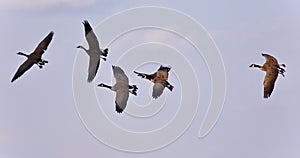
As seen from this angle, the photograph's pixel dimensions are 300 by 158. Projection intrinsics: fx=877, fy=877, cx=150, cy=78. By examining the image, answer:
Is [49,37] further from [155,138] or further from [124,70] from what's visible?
[155,138]

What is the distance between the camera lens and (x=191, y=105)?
35.2 metres

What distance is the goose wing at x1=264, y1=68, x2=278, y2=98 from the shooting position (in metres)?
29.3

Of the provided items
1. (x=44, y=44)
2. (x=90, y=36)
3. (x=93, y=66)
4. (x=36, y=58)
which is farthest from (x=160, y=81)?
(x=36, y=58)

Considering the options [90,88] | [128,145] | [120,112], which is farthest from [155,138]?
[120,112]

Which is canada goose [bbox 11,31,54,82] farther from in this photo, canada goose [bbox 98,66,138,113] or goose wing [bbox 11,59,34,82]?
canada goose [bbox 98,66,138,113]

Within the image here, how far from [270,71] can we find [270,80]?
304 millimetres

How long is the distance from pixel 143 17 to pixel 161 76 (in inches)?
164

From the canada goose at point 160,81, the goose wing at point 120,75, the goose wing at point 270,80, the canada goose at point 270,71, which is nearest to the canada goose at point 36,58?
the goose wing at point 120,75

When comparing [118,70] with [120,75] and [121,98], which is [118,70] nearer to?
[120,75]

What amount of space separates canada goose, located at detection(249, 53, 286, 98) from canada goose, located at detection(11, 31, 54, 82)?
23.8 feet

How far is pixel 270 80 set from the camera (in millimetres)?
29422

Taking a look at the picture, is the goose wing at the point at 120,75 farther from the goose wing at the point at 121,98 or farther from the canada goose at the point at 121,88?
the goose wing at the point at 121,98

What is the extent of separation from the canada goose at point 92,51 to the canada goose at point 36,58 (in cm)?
139

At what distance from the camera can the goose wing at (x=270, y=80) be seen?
29266 millimetres
